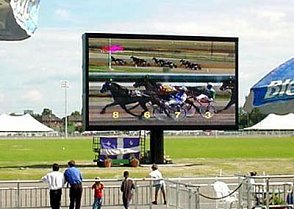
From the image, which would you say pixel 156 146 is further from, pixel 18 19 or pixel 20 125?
pixel 18 19

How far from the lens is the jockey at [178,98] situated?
49.9 metres

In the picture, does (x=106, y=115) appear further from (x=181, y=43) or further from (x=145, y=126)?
(x=181, y=43)

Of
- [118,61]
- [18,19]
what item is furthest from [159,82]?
[18,19]

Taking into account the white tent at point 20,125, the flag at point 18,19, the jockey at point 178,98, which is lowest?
the white tent at point 20,125

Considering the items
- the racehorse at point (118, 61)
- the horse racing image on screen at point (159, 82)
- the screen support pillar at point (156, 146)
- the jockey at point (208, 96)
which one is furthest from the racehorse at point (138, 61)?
the screen support pillar at point (156, 146)

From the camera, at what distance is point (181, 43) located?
5069 cm

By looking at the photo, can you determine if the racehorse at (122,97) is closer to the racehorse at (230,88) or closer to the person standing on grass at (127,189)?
the racehorse at (230,88)

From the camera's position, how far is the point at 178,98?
50031 mm

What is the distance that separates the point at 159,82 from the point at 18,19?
4028cm

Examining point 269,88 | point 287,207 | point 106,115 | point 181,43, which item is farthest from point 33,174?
point 269,88

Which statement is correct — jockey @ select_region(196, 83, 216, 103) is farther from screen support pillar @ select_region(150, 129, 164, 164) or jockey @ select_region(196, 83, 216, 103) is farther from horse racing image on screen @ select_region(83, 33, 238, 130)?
screen support pillar @ select_region(150, 129, 164, 164)

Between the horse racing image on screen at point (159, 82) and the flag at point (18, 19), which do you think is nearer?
the flag at point (18, 19)

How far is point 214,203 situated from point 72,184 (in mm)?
5020

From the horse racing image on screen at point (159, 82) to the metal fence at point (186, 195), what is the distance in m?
19.6
